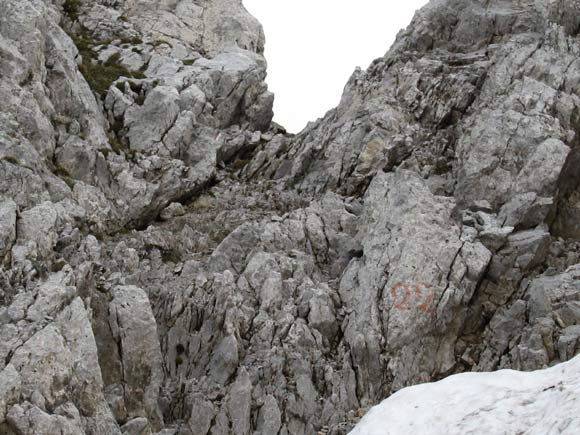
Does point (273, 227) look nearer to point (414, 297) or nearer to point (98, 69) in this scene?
point (414, 297)

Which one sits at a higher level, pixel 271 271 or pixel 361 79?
pixel 361 79

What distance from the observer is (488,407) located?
17.6 meters

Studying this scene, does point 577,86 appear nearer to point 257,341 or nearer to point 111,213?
point 257,341

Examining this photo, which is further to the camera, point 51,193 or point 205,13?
point 205,13

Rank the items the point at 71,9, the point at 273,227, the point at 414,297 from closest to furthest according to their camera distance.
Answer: the point at 414,297, the point at 273,227, the point at 71,9

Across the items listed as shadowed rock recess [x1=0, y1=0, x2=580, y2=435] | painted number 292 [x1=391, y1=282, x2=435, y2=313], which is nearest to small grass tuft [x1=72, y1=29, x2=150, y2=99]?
shadowed rock recess [x1=0, y1=0, x2=580, y2=435]

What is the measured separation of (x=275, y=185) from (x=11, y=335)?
84.5 ft

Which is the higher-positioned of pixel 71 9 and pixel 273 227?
pixel 71 9

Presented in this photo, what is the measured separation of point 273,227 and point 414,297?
981 centimetres

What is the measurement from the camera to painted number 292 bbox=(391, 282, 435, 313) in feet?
117

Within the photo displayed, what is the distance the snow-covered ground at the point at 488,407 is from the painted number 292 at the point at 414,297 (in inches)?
621

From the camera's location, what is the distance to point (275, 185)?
49.3 m

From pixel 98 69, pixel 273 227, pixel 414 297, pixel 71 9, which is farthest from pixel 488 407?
pixel 71 9

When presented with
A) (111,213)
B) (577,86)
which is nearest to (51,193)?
(111,213)
